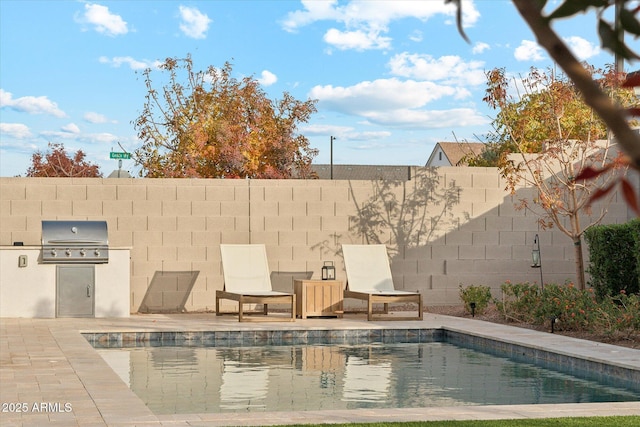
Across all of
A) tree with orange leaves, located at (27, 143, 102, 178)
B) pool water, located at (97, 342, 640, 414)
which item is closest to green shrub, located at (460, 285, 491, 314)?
pool water, located at (97, 342, 640, 414)

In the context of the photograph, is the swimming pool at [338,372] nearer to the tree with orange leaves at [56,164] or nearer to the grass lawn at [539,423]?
the grass lawn at [539,423]

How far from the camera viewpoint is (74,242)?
12.1 metres

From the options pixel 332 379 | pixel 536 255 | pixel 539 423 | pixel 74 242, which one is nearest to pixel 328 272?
pixel 536 255

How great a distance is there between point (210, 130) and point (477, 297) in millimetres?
12690

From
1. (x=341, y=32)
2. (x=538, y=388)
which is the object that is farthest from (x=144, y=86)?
(x=538, y=388)

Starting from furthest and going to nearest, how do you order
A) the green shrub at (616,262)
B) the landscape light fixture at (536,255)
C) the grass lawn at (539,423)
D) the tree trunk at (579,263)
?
the tree trunk at (579,263) < the landscape light fixture at (536,255) < the green shrub at (616,262) < the grass lawn at (539,423)

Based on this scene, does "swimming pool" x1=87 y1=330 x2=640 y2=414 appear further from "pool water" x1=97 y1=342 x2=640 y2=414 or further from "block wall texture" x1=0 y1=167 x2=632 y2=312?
"block wall texture" x1=0 y1=167 x2=632 y2=312

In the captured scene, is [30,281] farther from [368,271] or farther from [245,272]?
[368,271]

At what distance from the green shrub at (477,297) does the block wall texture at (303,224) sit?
0.84 m

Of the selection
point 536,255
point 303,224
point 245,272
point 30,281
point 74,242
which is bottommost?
point 30,281

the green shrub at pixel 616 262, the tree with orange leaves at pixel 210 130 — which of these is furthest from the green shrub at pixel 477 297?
the tree with orange leaves at pixel 210 130

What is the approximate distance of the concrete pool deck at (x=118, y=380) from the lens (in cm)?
562

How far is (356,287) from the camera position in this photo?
41.5 ft

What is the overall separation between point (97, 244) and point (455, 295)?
17.4 ft
